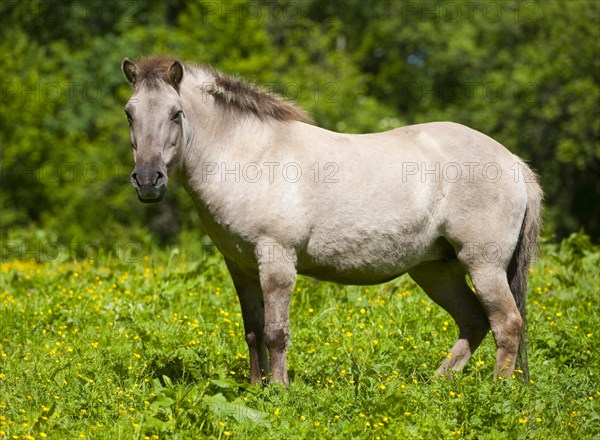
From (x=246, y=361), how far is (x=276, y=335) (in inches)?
40.2

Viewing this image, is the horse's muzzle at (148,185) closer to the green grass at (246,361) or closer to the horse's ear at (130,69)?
the horse's ear at (130,69)

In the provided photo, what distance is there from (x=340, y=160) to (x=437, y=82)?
1105 inches

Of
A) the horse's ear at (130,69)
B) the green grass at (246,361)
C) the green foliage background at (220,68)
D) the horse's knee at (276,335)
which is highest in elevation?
the horse's ear at (130,69)

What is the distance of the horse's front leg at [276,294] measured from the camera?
5.54 m

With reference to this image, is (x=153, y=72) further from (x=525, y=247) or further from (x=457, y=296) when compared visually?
(x=525, y=247)

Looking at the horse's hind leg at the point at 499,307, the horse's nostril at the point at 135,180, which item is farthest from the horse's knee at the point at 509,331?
the horse's nostril at the point at 135,180

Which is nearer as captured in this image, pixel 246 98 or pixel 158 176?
pixel 158 176

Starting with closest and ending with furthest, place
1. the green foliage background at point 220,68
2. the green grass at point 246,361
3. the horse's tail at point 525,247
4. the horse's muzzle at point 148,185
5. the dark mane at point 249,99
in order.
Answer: the green grass at point 246,361 → the horse's muzzle at point 148,185 → the dark mane at point 249,99 → the horse's tail at point 525,247 → the green foliage background at point 220,68

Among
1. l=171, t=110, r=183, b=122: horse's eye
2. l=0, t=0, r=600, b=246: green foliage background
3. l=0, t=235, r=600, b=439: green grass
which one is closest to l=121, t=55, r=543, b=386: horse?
l=171, t=110, r=183, b=122: horse's eye

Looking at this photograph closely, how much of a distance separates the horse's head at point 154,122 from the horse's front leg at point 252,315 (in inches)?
38.5

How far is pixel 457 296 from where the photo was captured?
21.7ft

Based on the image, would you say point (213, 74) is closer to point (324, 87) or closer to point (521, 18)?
point (324, 87)

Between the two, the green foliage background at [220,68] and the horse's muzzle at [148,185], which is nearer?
the horse's muzzle at [148,185]

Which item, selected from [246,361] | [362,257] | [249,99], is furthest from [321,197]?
[246,361]
